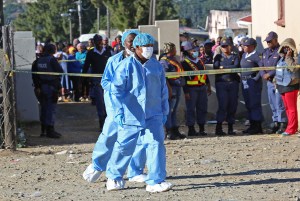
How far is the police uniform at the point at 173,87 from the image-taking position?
15234 mm

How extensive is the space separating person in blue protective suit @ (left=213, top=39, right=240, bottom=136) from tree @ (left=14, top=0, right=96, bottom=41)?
53.0m

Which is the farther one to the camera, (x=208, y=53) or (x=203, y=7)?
(x=203, y=7)

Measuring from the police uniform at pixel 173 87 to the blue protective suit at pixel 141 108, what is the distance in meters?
4.92

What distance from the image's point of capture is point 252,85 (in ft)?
52.3

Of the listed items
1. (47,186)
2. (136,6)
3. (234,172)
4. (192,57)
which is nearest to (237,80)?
(192,57)

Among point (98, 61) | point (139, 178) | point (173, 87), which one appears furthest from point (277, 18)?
point (139, 178)

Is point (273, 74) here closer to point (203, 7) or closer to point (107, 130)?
point (107, 130)

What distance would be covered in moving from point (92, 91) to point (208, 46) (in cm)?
489

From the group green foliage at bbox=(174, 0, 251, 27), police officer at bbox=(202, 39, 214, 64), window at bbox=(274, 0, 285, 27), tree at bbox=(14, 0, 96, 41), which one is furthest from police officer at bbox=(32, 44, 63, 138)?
green foliage at bbox=(174, 0, 251, 27)

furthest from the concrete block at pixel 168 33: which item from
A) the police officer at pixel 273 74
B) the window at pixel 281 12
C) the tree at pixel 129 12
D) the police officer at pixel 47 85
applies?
the tree at pixel 129 12

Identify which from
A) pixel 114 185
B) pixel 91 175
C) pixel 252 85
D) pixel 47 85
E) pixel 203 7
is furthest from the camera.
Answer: pixel 203 7

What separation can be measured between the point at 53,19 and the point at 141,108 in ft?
203

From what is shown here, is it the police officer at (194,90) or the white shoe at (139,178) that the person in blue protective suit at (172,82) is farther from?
the white shoe at (139,178)

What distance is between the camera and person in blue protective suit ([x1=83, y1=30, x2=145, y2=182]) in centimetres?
1049
